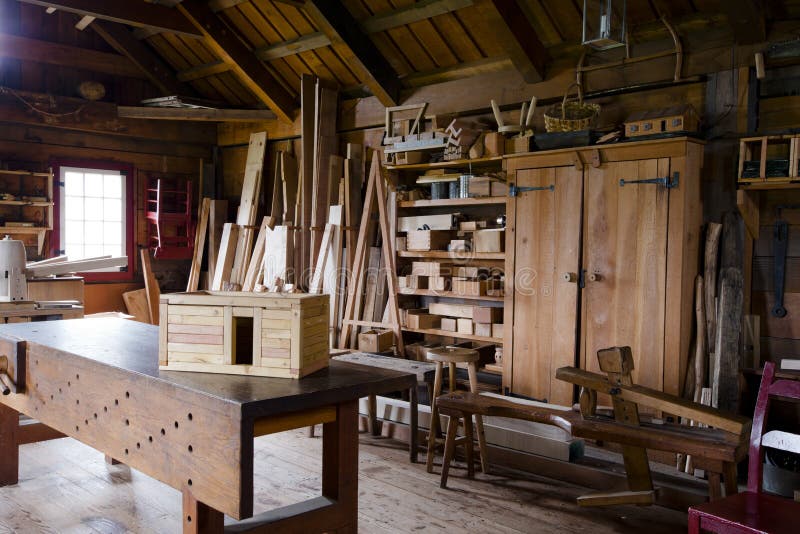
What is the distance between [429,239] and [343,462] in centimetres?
353

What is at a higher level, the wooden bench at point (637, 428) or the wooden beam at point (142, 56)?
the wooden beam at point (142, 56)

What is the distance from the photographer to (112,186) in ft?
26.8

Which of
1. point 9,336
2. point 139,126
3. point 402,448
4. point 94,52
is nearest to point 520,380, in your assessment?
point 402,448

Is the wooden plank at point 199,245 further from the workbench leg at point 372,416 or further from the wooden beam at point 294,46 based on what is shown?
the workbench leg at point 372,416

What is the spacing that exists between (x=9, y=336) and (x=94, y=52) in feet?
18.7

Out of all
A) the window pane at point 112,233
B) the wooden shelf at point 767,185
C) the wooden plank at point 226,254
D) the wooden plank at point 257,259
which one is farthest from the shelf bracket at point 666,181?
the window pane at point 112,233

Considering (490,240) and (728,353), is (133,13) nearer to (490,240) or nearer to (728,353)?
(490,240)

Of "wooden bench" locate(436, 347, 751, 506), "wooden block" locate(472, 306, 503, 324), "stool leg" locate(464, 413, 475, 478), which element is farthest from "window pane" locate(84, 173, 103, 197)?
"wooden bench" locate(436, 347, 751, 506)

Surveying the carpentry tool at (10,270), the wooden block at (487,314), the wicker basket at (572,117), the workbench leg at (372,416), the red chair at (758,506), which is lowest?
the workbench leg at (372,416)

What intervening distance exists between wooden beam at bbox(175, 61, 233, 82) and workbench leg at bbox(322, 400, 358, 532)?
5.89 m

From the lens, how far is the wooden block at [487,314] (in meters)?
5.47

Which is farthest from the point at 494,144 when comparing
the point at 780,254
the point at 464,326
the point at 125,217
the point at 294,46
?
the point at 125,217

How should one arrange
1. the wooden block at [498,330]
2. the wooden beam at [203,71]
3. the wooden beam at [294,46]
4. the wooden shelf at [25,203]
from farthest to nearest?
the wooden beam at [203,71], the wooden shelf at [25,203], the wooden beam at [294,46], the wooden block at [498,330]

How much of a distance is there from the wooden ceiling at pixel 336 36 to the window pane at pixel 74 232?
6.08 ft
